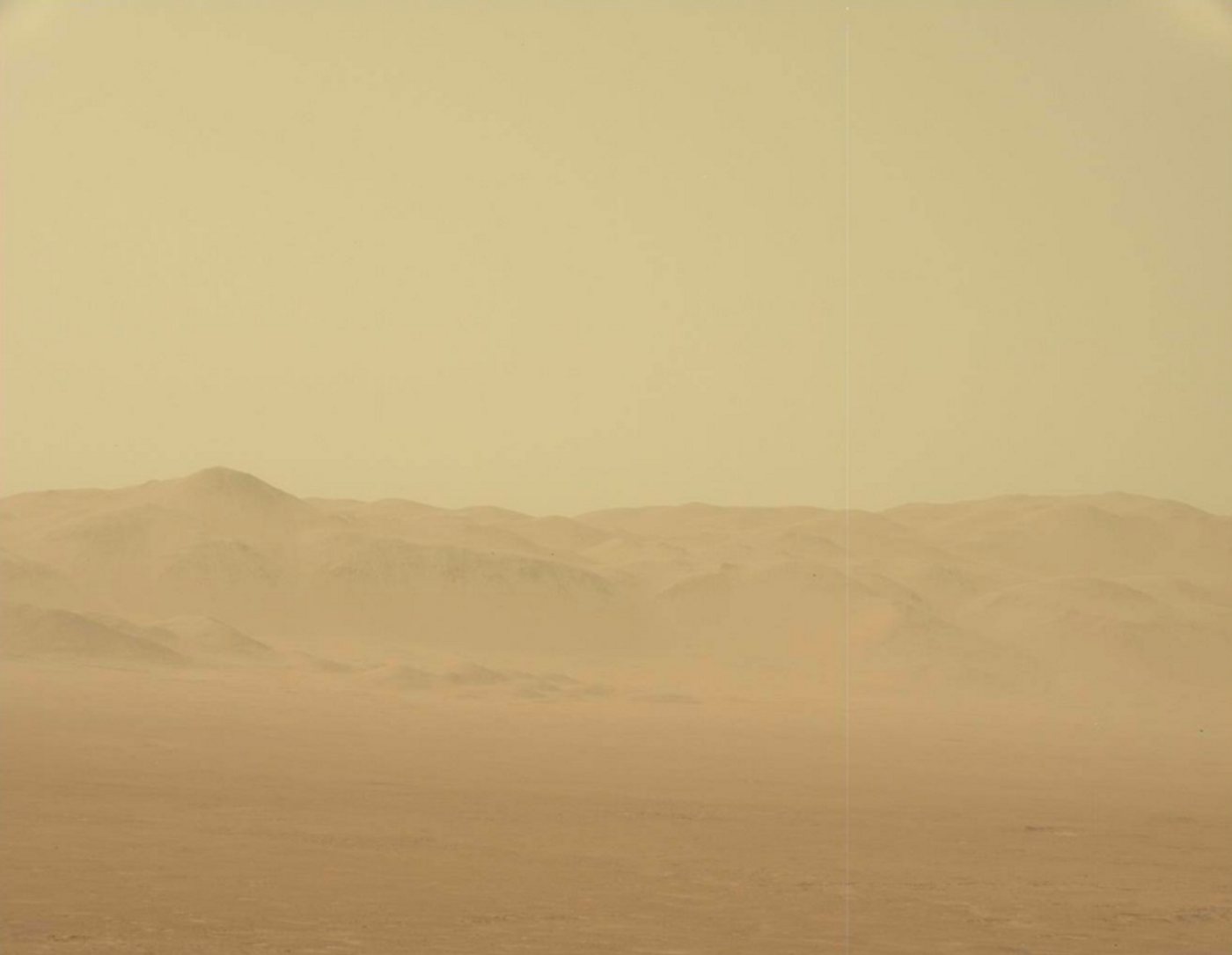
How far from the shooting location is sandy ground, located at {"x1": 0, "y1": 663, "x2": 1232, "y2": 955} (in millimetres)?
10531

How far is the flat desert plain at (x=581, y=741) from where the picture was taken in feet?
37.0

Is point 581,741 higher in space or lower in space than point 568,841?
higher

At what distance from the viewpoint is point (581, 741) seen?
26578 mm

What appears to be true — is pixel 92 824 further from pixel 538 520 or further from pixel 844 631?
pixel 538 520

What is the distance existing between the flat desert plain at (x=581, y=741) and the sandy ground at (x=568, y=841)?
0.06 meters

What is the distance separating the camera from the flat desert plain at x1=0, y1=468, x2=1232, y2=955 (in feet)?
37.0

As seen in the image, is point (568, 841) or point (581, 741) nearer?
point (568, 841)

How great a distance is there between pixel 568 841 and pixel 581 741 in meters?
12.1

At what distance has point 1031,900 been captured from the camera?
12586 millimetres

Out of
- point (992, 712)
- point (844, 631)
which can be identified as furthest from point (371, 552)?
point (992, 712)

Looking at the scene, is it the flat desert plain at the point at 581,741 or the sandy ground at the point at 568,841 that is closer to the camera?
the sandy ground at the point at 568,841

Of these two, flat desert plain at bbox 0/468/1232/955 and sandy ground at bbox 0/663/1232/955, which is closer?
sandy ground at bbox 0/663/1232/955

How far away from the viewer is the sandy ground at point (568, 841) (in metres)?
10.5

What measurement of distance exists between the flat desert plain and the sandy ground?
0.06 metres
